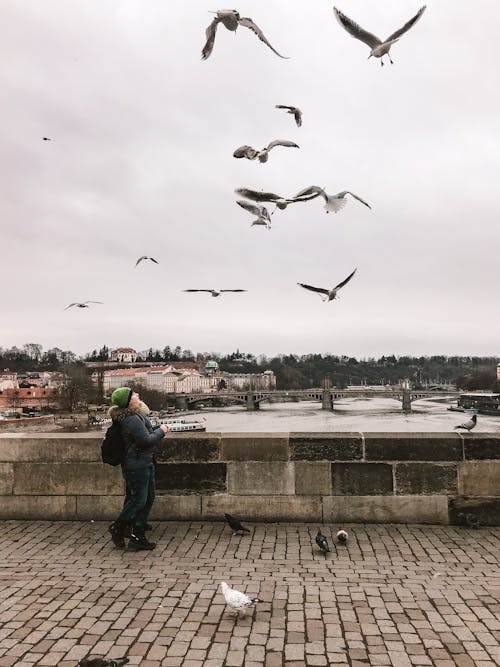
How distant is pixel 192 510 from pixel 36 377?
129500mm

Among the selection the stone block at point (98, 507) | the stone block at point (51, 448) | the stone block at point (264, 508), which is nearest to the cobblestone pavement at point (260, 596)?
the stone block at point (264, 508)

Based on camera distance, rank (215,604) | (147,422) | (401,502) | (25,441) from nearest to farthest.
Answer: (215,604) → (147,422) → (401,502) → (25,441)

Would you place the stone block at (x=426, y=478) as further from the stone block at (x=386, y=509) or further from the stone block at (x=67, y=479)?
the stone block at (x=67, y=479)

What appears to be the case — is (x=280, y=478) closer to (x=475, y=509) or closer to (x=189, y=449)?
(x=189, y=449)

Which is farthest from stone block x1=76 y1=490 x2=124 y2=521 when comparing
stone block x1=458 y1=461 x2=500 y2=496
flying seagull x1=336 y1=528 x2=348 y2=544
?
stone block x1=458 y1=461 x2=500 y2=496

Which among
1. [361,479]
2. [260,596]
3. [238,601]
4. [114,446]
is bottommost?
[260,596]

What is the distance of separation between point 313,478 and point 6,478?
2865mm

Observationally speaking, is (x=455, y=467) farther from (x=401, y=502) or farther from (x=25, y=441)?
(x=25, y=441)

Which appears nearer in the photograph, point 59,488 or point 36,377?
point 59,488

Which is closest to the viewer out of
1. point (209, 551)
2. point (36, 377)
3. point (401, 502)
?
point (209, 551)

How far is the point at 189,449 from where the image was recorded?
18.3 ft

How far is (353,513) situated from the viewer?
5336mm

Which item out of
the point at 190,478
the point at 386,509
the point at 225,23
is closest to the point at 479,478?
the point at 386,509

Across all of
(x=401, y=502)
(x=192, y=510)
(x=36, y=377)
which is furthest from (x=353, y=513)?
(x=36, y=377)
